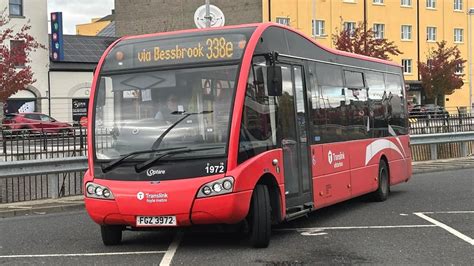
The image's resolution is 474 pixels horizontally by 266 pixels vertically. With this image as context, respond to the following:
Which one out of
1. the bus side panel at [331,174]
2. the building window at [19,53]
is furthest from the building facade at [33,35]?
the bus side panel at [331,174]

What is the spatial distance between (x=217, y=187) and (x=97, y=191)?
1.50m

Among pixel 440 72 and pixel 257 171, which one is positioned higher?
pixel 440 72

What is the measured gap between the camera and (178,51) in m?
8.09

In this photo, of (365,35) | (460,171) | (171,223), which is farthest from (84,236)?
(365,35)

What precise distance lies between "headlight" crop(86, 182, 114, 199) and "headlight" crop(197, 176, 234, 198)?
1117mm

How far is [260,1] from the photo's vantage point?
5297 cm

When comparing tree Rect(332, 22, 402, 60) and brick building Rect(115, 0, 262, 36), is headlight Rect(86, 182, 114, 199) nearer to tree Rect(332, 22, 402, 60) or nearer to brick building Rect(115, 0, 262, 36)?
tree Rect(332, 22, 402, 60)

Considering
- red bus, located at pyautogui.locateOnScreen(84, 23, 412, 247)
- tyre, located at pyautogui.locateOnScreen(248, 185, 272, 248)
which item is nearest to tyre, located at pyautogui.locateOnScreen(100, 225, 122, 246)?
red bus, located at pyautogui.locateOnScreen(84, 23, 412, 247)

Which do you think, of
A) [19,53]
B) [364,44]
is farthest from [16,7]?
[364,44]

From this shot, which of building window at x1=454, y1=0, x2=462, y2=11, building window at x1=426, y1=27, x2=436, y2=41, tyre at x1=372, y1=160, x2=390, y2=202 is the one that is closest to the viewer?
A: tyre at x1=372, y1=160, x2=390, y2=202

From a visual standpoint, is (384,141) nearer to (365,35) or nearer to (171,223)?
(171,223)

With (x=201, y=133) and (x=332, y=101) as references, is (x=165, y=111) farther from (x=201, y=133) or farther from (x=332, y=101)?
(x=332, y=101)

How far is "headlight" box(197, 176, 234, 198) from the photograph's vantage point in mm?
7355

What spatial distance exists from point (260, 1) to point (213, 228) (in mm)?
46820
